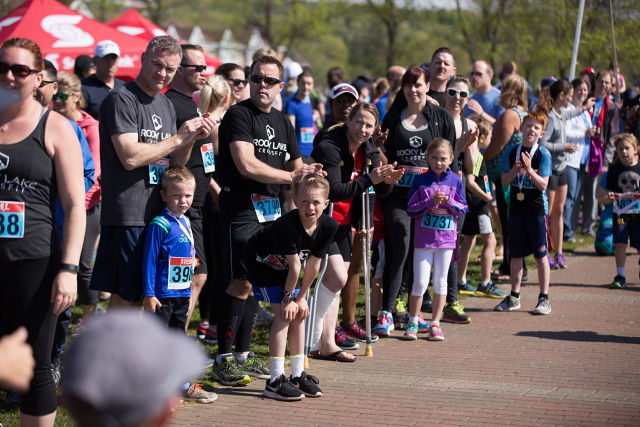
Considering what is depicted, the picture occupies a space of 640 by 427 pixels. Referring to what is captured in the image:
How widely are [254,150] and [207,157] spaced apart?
2.04ft

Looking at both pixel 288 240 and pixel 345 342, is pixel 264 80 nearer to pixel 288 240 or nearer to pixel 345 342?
pixel 288 240

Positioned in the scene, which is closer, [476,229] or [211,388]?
[211,388]

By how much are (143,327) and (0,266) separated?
2588mm

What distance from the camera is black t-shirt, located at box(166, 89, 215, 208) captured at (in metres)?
6.00

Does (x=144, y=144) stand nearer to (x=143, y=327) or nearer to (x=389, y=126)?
(x=389, y=126)

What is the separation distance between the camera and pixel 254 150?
5996mm

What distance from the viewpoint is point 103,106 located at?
17.3ft

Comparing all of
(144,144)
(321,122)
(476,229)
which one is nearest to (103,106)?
(144,144)

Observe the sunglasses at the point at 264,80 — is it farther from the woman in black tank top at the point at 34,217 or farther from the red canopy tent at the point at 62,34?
the red canopy tent at the point at 62,34

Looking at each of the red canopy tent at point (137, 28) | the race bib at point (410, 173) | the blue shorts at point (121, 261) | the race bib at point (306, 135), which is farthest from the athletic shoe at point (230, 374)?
the red canopy tent at point (137, 28)

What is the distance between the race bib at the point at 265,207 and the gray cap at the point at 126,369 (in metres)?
4.22

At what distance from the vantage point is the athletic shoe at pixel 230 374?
6.01 meters

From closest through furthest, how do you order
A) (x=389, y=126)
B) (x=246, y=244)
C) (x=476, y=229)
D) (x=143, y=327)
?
(x=143, y=327), (x=246, y=244), (x=389, y=126), (x=476, y=229)

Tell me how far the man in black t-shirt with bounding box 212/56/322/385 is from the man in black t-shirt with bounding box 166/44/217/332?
24 centimetres
